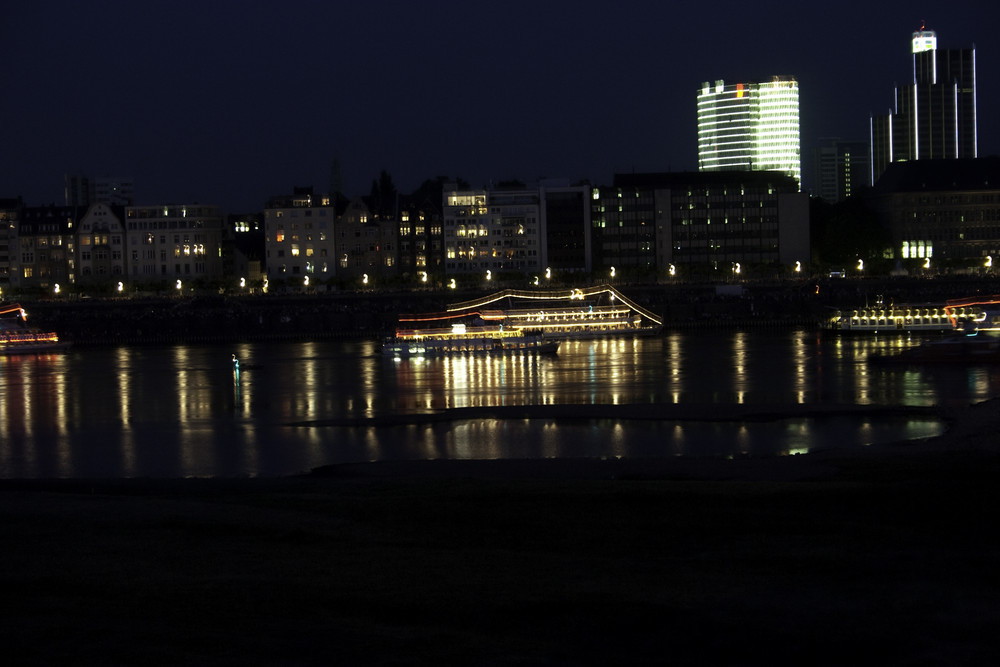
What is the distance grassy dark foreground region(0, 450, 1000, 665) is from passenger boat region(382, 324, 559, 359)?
123 feet

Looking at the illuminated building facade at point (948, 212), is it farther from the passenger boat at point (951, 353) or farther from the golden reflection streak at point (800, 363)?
the passenger boat at point (951, 353)

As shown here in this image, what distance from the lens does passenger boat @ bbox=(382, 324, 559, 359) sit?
55844mm

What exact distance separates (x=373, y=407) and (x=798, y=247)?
246 ft

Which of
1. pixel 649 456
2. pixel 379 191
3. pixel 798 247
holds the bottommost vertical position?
pixel 649 456

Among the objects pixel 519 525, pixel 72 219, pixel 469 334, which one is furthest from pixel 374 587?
pixel 72 219

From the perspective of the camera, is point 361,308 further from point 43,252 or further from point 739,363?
point 739,363

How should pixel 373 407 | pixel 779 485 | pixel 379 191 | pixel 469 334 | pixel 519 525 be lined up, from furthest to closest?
pixel 379 191 < pixel 469 334 < pixel 373 407 < pixel 779 485 < pixel 519 525

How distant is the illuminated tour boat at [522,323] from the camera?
2265 inches

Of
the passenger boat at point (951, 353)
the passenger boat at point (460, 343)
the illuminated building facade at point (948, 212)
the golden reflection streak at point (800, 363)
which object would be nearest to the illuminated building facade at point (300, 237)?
the passenger boat at point (460, 343)

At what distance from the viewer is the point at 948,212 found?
104 m

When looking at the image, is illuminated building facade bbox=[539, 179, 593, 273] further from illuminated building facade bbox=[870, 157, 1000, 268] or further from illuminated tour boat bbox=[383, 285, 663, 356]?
illuminated building facade bbox=[870, 157, 1000, 268]

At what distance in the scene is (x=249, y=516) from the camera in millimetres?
15453

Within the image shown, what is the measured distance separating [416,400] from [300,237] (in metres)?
62.7

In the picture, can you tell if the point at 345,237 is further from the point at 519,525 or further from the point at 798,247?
the point at 519,525
